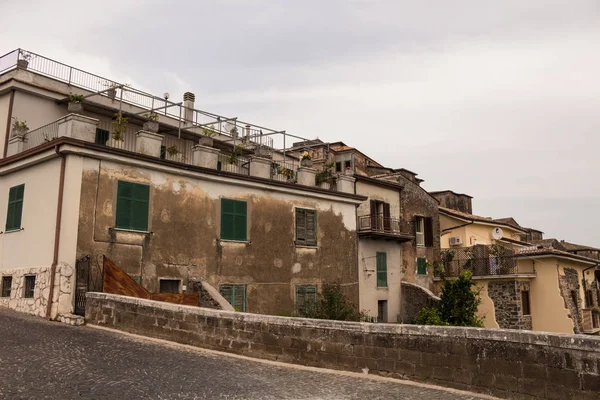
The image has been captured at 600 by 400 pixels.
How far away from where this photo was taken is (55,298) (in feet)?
42.0

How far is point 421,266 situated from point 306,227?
10.4 metres

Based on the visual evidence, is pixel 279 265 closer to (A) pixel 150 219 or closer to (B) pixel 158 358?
(A) pixel 150 219

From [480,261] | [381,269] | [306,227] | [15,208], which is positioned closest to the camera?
[15,208]

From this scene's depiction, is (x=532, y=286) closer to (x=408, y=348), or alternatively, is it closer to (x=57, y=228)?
(x=408, y=348)

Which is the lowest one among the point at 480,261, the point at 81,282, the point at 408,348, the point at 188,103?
the point at 408,348

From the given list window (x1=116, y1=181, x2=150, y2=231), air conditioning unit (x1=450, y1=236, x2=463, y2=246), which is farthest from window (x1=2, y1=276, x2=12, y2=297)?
air conditioning unit (x1=450, y1=236, x2=463, y2=246)

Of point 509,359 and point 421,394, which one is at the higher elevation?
point 509,359

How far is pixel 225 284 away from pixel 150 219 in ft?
11.6

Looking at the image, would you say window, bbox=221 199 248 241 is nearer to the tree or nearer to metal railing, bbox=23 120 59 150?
metal railing, bbox=23 120 59 150

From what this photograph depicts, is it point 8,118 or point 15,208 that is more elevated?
point 8,118

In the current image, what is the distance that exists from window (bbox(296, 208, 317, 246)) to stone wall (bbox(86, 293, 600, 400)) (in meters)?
9.14

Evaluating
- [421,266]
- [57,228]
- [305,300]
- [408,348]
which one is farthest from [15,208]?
[421,266]

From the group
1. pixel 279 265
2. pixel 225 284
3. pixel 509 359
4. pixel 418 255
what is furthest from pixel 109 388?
pixel 418 255

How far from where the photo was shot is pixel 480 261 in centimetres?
2798
